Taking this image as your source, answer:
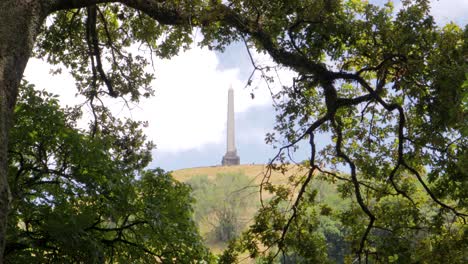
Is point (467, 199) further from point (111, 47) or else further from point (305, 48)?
point (111, 47)

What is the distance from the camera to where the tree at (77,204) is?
818 cm

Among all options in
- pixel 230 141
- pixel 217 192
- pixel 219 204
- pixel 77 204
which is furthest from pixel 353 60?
pixel 230 141

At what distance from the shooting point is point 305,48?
26.7ft

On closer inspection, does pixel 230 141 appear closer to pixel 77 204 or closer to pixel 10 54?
pixel 77 204

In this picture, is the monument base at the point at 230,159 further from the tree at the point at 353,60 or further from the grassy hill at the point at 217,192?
the tree at the point at 353,60

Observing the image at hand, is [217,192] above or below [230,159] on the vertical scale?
below

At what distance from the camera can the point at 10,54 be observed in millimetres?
4648

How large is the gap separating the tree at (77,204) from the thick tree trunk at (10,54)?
3.60 meters

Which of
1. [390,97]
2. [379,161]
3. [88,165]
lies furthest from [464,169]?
[88,165]

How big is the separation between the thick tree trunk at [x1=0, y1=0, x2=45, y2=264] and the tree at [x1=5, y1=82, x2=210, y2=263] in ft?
11.8

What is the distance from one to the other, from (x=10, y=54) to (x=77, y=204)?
16.5 feet

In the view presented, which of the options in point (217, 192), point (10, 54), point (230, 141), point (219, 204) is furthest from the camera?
point (230, 141)

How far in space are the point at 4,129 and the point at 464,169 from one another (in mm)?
4395

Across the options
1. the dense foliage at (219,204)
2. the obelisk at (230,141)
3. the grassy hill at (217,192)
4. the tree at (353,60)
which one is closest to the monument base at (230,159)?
the obelisk at (230,141)
